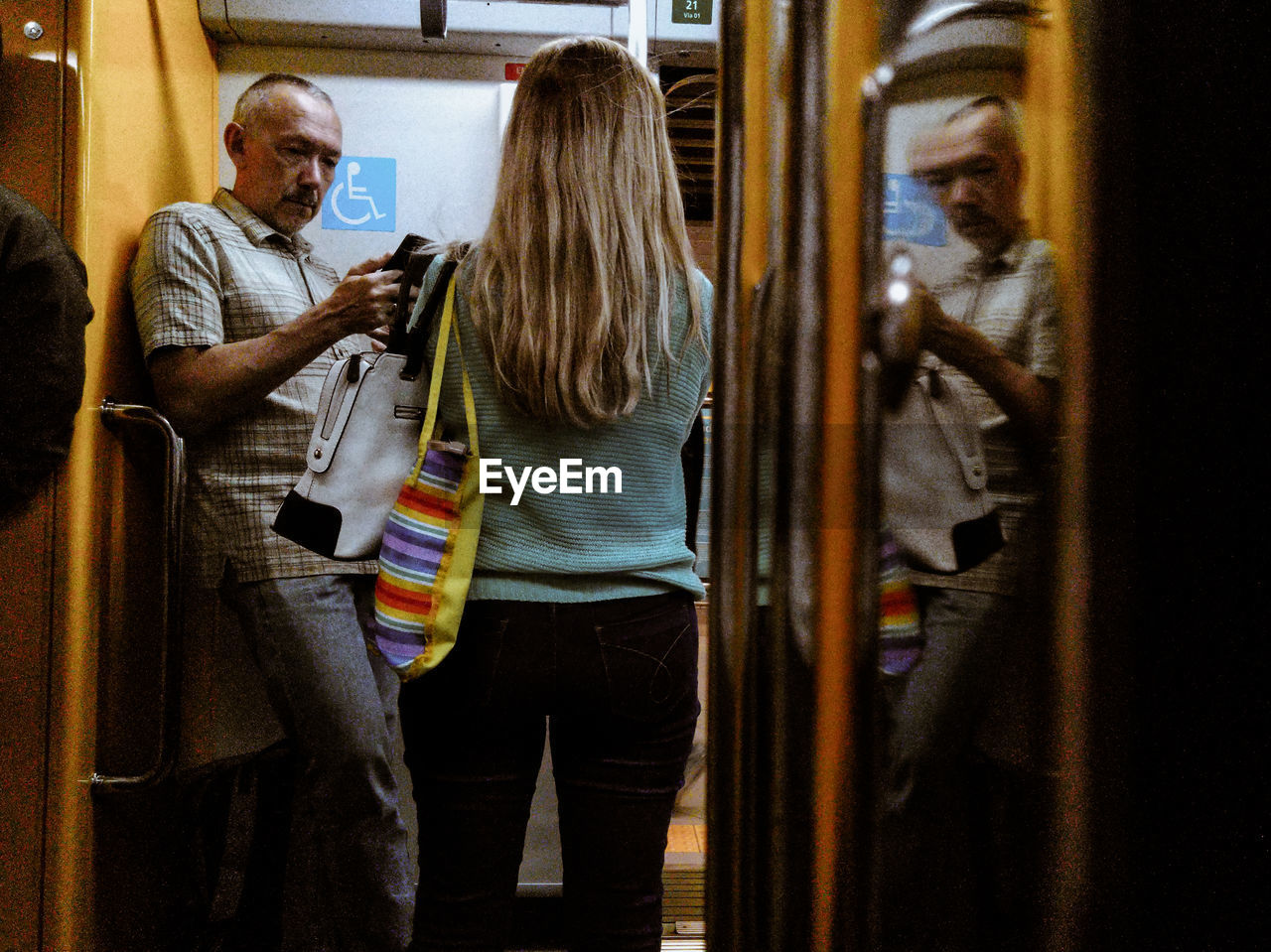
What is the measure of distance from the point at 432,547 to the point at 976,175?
2.71ft

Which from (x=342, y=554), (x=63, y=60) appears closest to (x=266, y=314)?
(x=63, y=60)

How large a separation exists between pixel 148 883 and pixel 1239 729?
194cm

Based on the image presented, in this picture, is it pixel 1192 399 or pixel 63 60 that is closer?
pixel 1192 399

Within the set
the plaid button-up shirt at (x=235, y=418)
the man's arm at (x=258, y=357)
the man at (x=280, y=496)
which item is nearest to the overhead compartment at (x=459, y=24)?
the man at (x=280, y=496)

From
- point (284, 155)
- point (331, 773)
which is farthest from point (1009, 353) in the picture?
point (284, 155)

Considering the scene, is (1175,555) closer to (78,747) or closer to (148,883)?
(78,747)

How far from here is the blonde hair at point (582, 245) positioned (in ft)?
3.05

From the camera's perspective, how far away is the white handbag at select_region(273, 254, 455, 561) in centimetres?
103

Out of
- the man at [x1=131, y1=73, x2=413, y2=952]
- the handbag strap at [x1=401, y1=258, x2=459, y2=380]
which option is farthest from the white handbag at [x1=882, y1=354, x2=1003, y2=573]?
A: the man at [x1=131, y1=73, x2=413, y2=952]

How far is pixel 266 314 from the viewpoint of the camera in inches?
62.3

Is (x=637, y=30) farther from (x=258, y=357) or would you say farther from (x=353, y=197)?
(x=258, y=357)

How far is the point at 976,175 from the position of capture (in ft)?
0.57

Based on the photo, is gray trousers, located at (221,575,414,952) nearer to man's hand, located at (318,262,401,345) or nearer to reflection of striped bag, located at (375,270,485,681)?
man's hand, located at (318,262,401,345)

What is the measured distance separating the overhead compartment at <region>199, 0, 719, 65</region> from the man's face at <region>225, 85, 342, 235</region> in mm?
388
